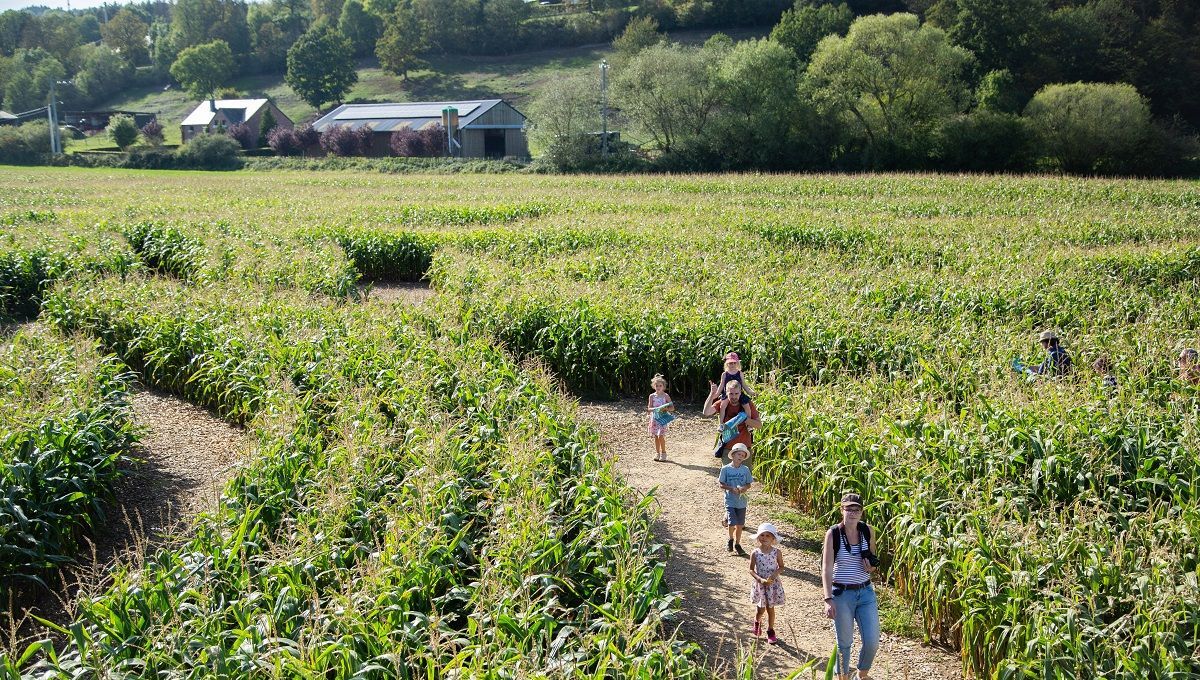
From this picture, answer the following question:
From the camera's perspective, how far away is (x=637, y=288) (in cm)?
1736

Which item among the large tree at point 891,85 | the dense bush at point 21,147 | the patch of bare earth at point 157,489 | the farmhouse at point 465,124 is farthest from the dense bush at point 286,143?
the patch of bare earth at point 157,489

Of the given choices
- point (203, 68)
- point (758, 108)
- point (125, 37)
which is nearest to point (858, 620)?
point (758, 108)

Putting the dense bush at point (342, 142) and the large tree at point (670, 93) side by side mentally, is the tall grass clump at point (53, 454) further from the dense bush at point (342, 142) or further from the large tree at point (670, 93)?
the dense bush at point (342, 142)

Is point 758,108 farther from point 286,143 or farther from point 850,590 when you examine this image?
point 850,590

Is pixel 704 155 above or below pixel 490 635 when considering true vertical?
above

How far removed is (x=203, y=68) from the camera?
355 ft

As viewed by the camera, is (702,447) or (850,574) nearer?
(850,574)

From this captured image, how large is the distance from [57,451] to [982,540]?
8909 mm

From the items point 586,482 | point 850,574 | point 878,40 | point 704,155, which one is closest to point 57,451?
point 586,482

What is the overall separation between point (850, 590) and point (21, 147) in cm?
9121

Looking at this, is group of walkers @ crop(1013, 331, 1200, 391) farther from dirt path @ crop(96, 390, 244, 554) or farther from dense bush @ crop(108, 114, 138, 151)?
dense bush @ crop(108, 114, 138, 151)

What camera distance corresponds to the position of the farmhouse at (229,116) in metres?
85.4

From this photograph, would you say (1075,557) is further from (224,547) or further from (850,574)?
(224,547)

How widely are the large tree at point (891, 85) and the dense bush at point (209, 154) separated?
48.7 metres
